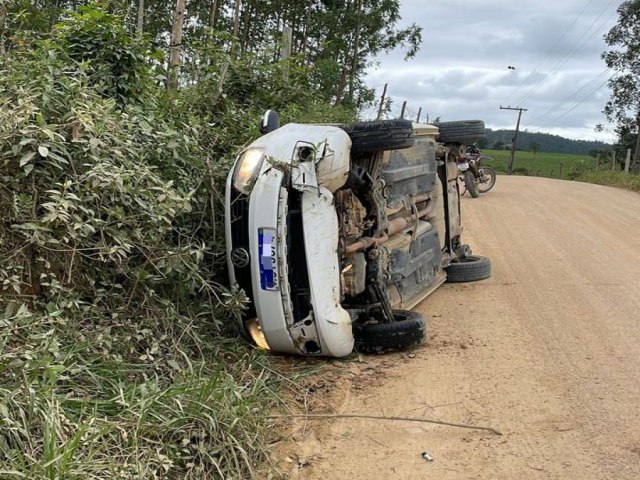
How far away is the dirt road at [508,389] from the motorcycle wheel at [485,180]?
29.5 feet

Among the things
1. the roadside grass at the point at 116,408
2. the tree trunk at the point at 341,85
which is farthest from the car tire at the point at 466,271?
the tree trunk at the point at 341,85

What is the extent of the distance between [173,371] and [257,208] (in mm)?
1109

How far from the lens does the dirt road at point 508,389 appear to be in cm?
309

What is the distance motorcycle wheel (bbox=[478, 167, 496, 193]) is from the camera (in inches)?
643

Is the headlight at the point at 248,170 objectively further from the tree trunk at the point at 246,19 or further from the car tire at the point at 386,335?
the tree trunk at the point at 246,19

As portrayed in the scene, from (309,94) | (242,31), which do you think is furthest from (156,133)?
(242,31)

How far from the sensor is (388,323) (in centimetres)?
463

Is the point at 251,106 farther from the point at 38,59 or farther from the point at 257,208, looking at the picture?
the point at 257,208

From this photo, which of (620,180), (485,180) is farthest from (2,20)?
(620,180)

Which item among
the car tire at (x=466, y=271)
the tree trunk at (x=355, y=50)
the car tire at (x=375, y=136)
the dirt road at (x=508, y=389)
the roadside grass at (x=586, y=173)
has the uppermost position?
the tree trunk at (x=355, y=50)

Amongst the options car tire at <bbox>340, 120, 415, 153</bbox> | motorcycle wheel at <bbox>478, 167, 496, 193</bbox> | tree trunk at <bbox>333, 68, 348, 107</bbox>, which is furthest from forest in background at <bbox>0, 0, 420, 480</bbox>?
tree trunk at <bbox>333, 68, 348, 107</bbox>

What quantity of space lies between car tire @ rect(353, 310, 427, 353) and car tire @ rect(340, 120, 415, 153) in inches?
48.2

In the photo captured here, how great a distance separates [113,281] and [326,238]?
130 cm

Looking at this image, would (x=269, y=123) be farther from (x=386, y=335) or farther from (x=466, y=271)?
(x=466, y=271)
